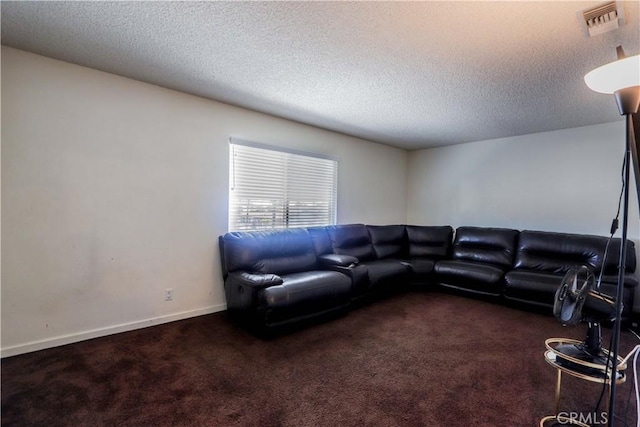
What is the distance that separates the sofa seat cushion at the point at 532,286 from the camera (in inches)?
132

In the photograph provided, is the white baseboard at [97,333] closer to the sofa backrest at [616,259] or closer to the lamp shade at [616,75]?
the lamp shade at [616,75]

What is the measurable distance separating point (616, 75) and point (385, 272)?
2.99 metres

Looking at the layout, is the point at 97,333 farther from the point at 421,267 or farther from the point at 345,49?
the point at 421,267

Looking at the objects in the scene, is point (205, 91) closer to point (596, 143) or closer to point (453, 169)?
point (453, 169)

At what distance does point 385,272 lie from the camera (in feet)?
12.7

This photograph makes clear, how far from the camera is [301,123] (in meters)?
4.16

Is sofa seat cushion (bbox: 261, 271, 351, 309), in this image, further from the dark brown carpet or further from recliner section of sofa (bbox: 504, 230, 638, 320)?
recliner section of sofa (bbox: 504, 230, 638, 320)

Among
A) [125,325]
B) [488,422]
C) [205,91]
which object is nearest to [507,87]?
[488,422]

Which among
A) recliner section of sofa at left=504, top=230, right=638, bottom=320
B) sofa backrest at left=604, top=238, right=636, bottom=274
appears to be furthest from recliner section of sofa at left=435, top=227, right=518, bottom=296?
sofa backrest at left=604, top=238, right=636, bottom=274

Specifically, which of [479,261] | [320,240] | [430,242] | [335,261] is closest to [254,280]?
[335,261]

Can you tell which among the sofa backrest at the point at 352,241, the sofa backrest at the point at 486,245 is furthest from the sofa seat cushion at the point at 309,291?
the sofa backrest at the point at 486,245

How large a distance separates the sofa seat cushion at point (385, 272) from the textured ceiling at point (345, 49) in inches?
78.3

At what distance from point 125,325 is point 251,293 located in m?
1.24

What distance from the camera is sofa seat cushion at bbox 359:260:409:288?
12.2 ft
